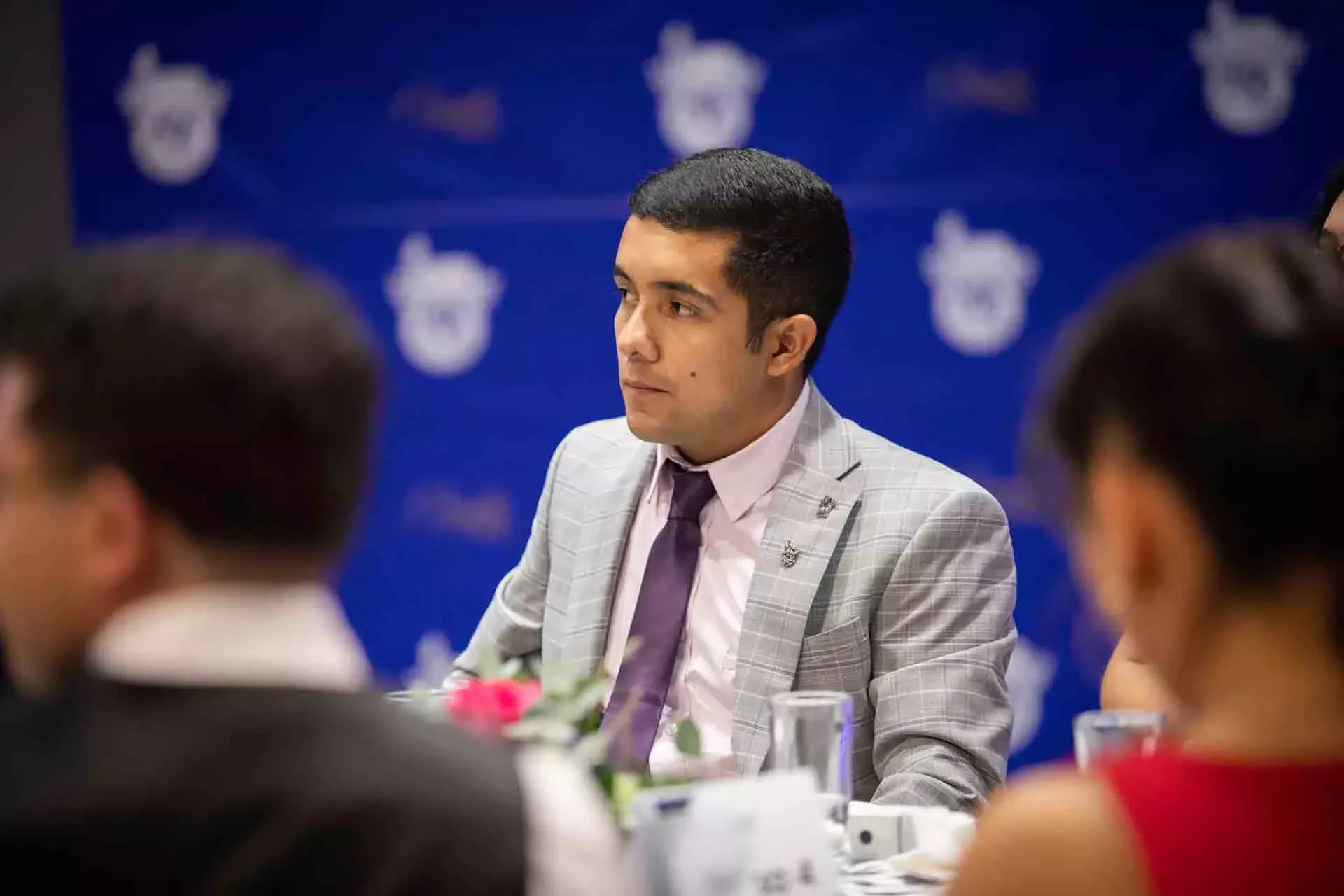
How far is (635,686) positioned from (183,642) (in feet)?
4.75

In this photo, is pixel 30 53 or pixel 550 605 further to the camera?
pixel 30 53

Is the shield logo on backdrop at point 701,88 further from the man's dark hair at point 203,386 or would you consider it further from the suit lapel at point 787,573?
the man's dark hair at point 203,386

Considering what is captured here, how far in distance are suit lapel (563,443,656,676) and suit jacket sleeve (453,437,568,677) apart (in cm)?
11

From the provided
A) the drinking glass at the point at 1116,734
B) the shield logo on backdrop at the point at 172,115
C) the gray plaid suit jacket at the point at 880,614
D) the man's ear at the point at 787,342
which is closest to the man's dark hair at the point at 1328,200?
the gray plaid suit jacket at the point at 880,614

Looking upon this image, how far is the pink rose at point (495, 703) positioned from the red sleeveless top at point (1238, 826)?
2.06ft

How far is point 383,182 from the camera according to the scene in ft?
13.2

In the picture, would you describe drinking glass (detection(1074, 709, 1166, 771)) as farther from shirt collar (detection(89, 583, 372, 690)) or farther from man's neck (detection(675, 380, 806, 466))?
man's neck (detection(675, 380, 806, 466))

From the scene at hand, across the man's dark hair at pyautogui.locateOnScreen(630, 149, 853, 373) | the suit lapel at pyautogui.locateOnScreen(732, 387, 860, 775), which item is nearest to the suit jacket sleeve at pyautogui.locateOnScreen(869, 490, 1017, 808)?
the suit lapel at pyautogui.locateOnScreen(732, 387, 860, 775)

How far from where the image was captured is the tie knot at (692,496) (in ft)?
7.95

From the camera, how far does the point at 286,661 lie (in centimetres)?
90

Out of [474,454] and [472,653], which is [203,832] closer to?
[472,653]

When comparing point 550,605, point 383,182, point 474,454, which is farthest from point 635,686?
point 383,182

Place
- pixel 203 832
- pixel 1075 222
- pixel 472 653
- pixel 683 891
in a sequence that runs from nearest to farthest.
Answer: pixel 203 832 → pixel 683 891 → pixel 472 653 → pixel 1075 222

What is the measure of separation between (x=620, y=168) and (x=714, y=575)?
68.2 inches
